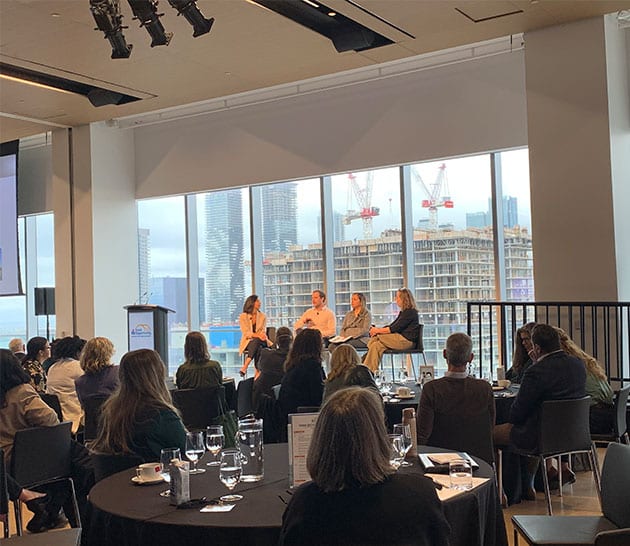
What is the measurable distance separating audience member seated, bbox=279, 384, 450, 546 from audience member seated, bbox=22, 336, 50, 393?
4350mm

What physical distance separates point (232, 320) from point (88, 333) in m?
2.32

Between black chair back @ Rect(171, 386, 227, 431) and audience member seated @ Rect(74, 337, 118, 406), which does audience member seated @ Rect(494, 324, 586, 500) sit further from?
audience member seated @ Rect(74, 337, 118, 406)

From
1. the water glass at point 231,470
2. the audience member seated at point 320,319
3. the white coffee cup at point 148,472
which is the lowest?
the white coffee cup at point 148,472

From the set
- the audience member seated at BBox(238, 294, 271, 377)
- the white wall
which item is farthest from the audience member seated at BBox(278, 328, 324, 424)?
the white wall

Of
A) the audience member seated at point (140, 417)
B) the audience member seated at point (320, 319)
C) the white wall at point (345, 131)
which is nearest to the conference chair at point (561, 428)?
the audience member seated at point (140, 417)

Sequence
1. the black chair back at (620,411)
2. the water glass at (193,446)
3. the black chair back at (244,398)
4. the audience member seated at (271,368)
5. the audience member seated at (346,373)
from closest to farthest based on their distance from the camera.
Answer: the water glass at (193,446)
the audience member seated at (346,373)
the black chair back at (620,411)
the audience member seated at (271,368)
the black chair back at (244,398)

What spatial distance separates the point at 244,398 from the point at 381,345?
2.44 m

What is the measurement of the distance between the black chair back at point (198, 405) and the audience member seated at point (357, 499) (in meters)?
3.81

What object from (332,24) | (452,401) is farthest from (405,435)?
(332,24)

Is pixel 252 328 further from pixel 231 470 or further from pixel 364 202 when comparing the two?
pixel 231 470

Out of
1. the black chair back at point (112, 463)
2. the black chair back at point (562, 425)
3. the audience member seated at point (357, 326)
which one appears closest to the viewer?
the black chair back at point (112, 463)

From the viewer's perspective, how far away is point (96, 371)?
549cm

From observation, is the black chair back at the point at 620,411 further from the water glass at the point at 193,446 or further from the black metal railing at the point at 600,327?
the water glass at the point at 193,446

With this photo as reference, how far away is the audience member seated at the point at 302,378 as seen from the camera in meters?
5.64
